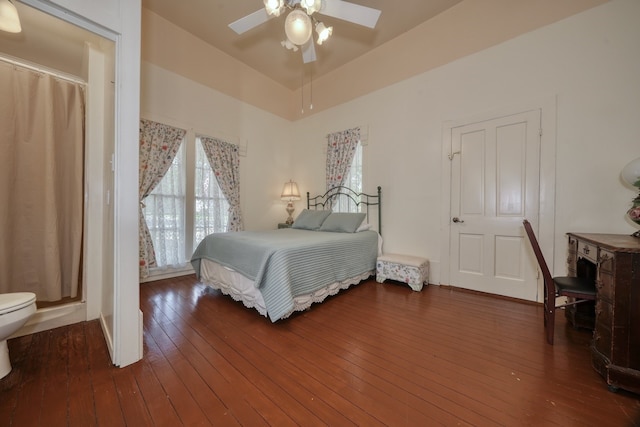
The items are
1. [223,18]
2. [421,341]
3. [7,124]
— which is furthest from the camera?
[223,18]

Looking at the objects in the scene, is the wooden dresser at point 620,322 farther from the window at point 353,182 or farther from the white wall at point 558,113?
the window at point 353,182

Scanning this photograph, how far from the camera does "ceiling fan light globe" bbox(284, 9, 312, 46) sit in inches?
72.9

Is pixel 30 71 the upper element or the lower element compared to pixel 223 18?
lower

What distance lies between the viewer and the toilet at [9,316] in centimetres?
130

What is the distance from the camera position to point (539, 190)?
243cm

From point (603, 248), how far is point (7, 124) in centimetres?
443

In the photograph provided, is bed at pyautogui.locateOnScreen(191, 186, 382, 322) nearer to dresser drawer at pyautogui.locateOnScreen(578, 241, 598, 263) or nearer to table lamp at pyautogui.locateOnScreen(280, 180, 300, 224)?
table lamp at pyautogui.locateOnScreen(280, 180, 300, 224)

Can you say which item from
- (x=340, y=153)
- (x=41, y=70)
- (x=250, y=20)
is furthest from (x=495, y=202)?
→ (x=41, y=70)

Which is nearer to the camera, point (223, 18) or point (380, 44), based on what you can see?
point (223, 18)

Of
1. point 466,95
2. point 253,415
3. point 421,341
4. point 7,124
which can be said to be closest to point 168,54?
point 7,124

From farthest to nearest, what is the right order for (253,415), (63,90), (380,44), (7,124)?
(380,44), (63,90), (7,124), (253,415)

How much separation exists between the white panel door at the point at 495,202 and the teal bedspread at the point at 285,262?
4.28 ft

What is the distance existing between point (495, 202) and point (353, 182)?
200 centimetres

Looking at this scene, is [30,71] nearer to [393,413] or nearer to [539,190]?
[393,413]
